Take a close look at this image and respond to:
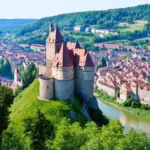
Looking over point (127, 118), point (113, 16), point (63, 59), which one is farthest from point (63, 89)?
point (113, 16)

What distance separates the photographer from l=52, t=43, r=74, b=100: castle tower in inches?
1601

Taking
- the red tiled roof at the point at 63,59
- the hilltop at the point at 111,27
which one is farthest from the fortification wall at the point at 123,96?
the hilltop at the point at 111,27

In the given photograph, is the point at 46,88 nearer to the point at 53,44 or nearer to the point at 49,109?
the point at 49,109

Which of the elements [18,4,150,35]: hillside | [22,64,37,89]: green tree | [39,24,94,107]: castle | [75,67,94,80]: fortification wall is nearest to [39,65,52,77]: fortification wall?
[39,24,94,107]: castle

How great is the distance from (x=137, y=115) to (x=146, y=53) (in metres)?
59.5

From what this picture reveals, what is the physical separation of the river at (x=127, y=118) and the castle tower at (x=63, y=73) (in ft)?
39.6

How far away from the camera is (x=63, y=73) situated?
40688mm

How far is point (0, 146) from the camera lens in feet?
98.0

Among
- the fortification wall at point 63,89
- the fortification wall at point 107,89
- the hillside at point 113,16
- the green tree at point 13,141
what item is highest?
the hillside at point 113,16

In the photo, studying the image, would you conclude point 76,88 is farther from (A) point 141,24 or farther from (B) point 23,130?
(A) point 141,24

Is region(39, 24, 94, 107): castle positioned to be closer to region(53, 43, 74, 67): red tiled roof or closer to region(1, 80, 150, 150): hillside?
region(53, 43, 74, 67): red tiled roof

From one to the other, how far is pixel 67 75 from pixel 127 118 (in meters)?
18.1

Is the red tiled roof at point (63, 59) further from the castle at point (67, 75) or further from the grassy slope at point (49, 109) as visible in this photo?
the grassy slope at point (49, 109)

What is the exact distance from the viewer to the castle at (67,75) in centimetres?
4084
